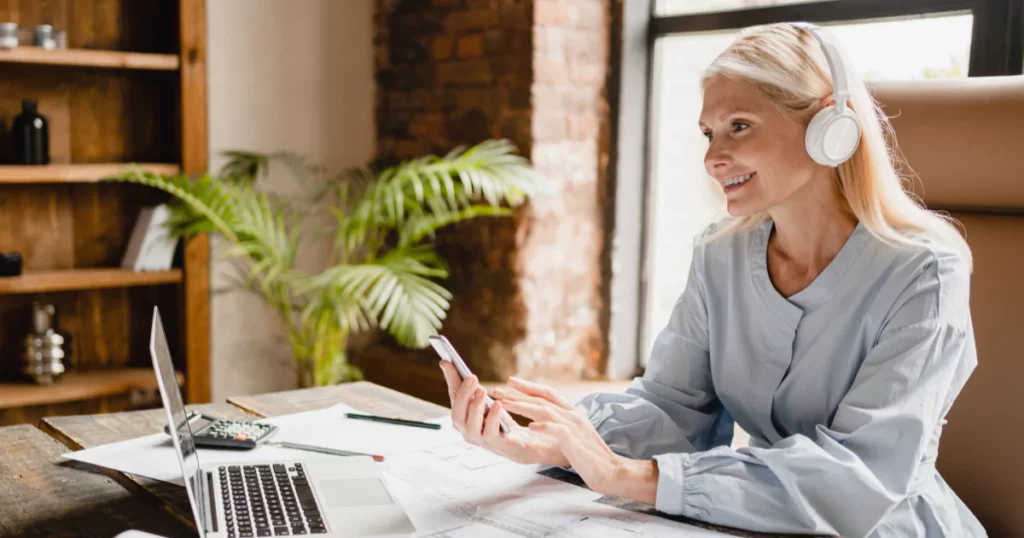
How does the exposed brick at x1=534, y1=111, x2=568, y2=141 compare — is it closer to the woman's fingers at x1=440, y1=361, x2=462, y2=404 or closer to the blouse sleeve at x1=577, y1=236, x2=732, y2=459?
the blouse sleeve at x1=577, y1=236, x2=732, y2=459

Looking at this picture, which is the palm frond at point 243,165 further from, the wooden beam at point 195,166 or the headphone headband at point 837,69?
the headphone headband at point 837,69

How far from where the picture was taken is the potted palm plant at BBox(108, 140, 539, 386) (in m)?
2.62

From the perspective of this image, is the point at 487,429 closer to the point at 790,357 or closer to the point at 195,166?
the point at 790,357

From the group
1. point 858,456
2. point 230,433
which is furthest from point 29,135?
point 858,456

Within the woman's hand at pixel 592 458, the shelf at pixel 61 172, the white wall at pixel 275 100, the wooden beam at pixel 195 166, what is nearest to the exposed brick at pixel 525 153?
the white wall at pixel 275 100

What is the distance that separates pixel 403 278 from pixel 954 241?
5.45 feet

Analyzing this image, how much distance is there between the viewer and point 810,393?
4.18ft

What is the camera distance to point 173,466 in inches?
49.4

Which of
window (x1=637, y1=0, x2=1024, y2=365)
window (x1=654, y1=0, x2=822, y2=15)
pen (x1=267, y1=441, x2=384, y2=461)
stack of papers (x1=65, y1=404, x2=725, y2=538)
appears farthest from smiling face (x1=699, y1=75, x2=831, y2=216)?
window (x1=654, y1=0, x2=822, y2=15)

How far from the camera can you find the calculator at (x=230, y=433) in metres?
1.31

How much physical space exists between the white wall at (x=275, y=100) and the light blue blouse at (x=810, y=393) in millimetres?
1992

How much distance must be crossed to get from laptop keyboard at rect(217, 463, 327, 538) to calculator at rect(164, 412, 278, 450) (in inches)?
4.3

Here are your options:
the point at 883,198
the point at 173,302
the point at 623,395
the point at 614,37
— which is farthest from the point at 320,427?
the point at 614,37

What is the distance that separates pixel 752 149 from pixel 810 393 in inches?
13.2
